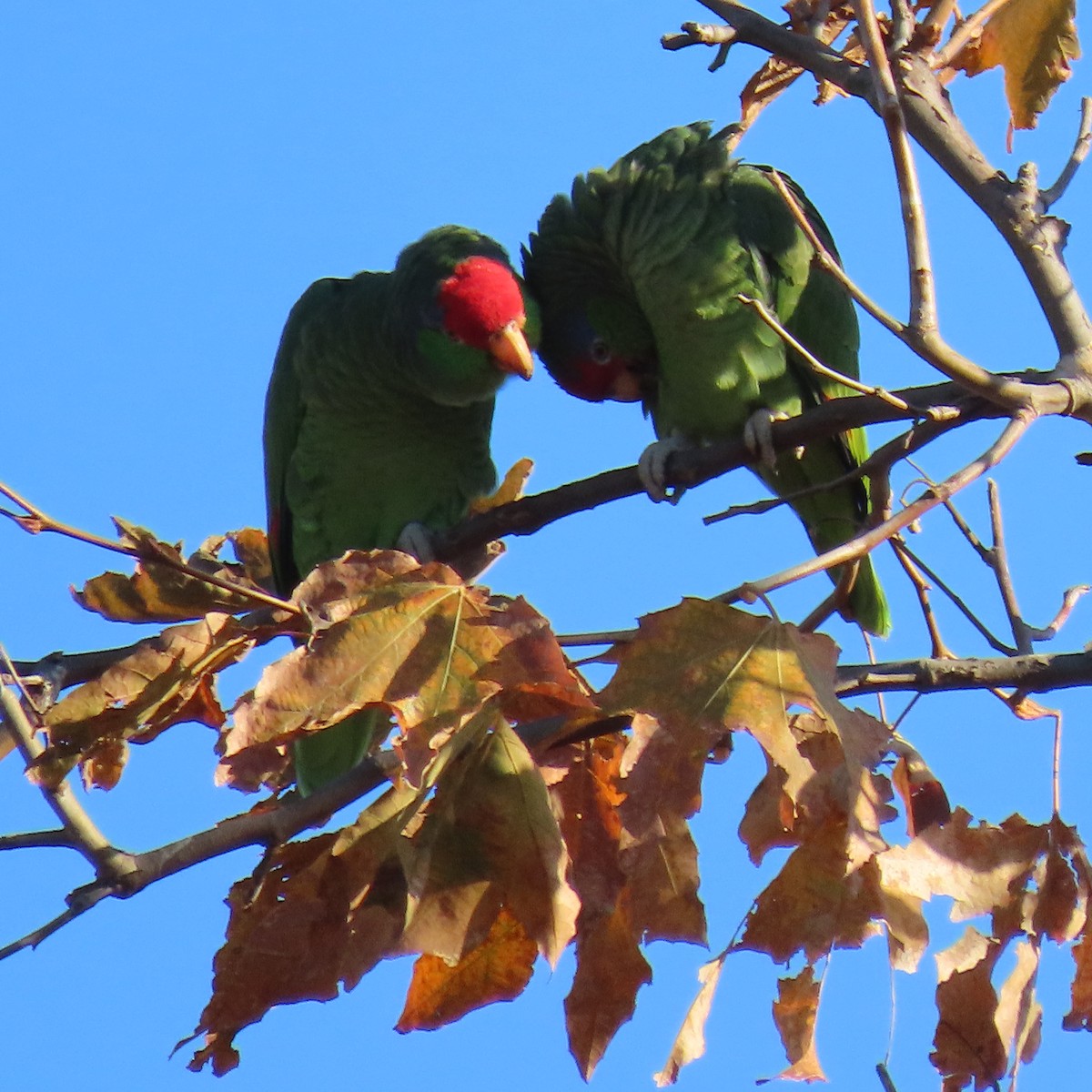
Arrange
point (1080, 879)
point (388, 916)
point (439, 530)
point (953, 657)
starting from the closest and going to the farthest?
point (388, 916), point (1080, 879), point (953, 657), point (439, 530)

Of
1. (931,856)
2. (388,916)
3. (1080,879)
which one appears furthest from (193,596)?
(1080,879)

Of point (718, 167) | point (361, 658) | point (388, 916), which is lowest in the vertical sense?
point (388, 916)

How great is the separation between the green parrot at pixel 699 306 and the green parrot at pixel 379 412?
19 centimetres

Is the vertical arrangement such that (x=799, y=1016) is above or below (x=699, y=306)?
below

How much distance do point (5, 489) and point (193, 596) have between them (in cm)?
30

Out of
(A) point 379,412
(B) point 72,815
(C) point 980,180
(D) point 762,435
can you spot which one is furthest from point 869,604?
(B) point 72,815

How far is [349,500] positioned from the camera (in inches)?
142

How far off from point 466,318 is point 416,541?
62cm

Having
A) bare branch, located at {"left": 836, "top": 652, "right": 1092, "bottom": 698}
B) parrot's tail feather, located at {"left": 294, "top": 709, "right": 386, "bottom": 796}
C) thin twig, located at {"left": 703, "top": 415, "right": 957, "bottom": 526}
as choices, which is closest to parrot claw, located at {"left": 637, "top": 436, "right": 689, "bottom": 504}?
thin twig, located at {"left": 703, "top": 415, "right": 957, "bottom": 526}

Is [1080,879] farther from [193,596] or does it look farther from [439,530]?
[439,530]

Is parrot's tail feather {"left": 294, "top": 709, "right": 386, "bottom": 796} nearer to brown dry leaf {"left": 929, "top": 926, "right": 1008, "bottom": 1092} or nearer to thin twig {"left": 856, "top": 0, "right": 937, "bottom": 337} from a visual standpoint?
brown dry leaf {"left": 929, "top": 926, "right": 1008, "bottom": 1092}

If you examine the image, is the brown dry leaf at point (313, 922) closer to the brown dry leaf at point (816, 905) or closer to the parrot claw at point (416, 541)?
the brown dry leaf at point (816, 905)

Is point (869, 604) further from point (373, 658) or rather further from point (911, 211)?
point (373, 658)

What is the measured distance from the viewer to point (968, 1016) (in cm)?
158
